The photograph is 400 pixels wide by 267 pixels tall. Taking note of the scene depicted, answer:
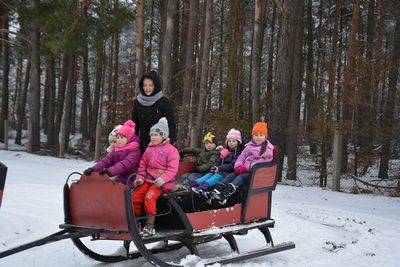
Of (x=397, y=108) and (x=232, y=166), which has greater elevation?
(x=397, y=108)

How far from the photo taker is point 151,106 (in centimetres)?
670

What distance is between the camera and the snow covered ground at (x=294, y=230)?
20.1 ft

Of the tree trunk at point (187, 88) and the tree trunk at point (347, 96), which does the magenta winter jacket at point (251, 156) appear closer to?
the tree trunk at point (347, 96)

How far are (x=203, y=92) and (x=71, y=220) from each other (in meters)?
11.0

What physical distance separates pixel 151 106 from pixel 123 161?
4.67 ft

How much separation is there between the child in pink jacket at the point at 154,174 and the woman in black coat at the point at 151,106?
0.93 meters

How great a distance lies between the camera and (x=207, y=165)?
6.91 metres

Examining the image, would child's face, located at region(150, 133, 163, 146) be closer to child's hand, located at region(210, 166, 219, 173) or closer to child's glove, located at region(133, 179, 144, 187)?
child's glove, located at region(133, 179, 144, 187)

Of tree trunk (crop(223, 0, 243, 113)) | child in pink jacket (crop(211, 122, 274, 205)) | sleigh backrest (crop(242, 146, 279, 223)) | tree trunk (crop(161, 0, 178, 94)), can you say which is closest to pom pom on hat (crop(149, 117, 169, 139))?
child in pink jacket (crop(211, 122, 274, 205))

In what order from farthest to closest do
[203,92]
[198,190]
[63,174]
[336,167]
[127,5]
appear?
1. [127,5]
2. [203,92]
3. [63,174]
4. [336,167]
5. [198,190]

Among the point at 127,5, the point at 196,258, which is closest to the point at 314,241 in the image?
the point at 196,258

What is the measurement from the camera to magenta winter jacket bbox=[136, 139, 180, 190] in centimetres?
540

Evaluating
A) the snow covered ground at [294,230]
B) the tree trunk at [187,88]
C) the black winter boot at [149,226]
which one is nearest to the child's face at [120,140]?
the black winter boot at [149,226]

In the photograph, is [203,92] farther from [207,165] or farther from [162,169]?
[162,169]
